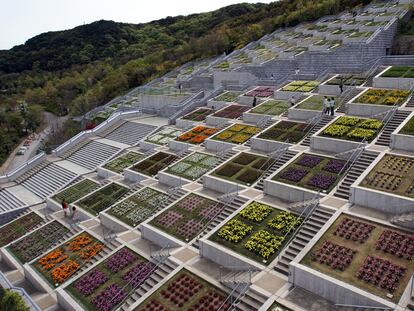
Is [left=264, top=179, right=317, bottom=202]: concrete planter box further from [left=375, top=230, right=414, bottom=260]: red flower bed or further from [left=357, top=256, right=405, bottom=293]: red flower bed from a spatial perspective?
[left=357, top=256, right=405, bottom=293]: red flower bed

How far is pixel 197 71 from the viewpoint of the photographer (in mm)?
51156

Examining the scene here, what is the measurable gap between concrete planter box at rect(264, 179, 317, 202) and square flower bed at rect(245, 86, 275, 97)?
17489 mm

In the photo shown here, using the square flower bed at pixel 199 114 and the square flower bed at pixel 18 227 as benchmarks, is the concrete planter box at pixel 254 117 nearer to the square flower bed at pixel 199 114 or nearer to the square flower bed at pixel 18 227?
the square flower bed at pixel 199 114

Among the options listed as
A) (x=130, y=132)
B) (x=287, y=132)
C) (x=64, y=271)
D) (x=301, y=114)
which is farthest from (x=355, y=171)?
(x=130, y=132)

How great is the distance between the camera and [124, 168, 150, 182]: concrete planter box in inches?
1081

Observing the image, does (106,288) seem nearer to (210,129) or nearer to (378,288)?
(378,288)

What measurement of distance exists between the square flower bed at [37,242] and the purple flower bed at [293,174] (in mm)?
15263

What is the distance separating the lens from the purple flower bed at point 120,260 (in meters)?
18.7

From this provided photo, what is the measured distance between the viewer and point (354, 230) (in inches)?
620

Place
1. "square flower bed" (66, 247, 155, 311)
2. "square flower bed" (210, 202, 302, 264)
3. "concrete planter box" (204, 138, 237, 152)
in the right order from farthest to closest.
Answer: "concrete planter box" (204, 138, 237, 152) < "square flower bed" (66, 247, 155, 311) < "square flower bed" (210, 202, 302, 264)

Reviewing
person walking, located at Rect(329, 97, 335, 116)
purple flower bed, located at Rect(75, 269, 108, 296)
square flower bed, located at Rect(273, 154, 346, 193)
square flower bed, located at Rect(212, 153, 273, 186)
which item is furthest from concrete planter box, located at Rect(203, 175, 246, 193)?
person walking, located at Rect(329, 97, 335, 116)

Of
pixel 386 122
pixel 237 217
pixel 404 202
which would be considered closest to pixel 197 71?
pixel 386 122

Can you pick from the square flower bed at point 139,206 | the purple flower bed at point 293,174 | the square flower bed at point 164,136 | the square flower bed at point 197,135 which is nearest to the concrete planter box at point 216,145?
the square flower bed at point 197,135

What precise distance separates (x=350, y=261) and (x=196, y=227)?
8438 millimetres
